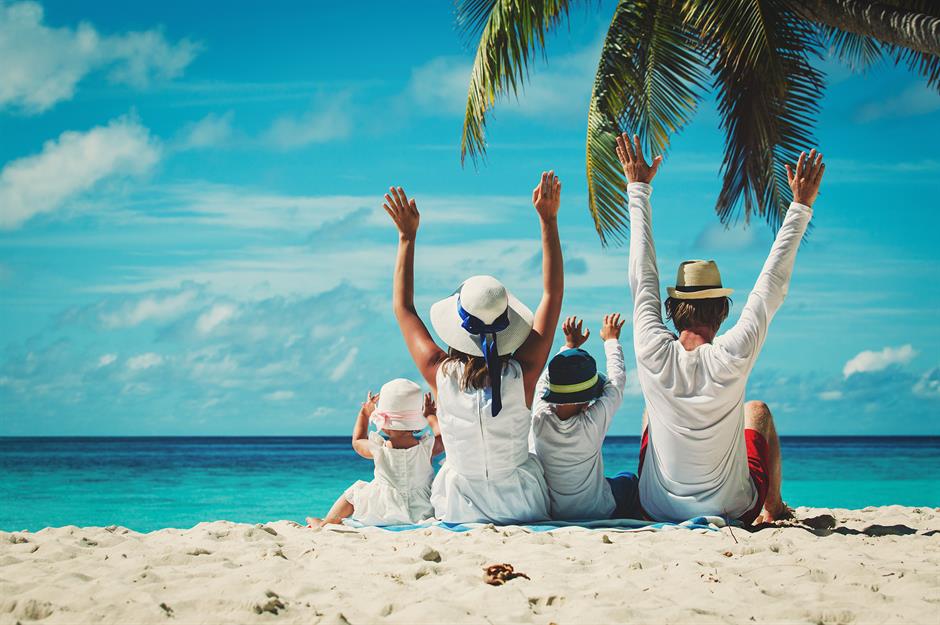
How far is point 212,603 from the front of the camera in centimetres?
301

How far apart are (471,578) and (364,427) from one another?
2460mm

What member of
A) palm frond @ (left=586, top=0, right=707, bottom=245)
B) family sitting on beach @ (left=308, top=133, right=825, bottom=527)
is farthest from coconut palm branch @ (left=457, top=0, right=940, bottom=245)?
family sitting on beach @ (left=308, top=133, right=825, bottom=527)

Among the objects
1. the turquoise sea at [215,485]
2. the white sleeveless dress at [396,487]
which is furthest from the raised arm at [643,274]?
the turquoise sea at [215,485]

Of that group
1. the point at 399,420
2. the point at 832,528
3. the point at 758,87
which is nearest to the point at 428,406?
the point at 399,420

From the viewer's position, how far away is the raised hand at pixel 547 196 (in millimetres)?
4863

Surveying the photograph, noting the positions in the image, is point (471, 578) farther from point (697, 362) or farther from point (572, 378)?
point (697, 362)

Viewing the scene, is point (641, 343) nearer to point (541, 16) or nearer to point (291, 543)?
point (291, 543)

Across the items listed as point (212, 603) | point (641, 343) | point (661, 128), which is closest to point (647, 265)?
point (641, 343)

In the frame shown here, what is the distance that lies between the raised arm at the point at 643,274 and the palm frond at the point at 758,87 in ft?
10.1

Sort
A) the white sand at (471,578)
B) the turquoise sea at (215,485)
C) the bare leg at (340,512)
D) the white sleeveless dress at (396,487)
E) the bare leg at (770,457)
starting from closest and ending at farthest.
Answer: the white sand at (471,578) < the bare leg at (770,457) < the white sleeveless dress at (396,487) < the bare leg at (340,512) < the turquoise sea at (215,485)

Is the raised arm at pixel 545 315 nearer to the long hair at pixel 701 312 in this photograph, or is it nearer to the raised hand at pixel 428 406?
the long hair at pixel 701 312

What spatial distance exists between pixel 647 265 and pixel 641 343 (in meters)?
0.42

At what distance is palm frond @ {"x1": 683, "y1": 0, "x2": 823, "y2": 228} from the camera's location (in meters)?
7.15

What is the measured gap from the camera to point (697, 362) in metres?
4.37
